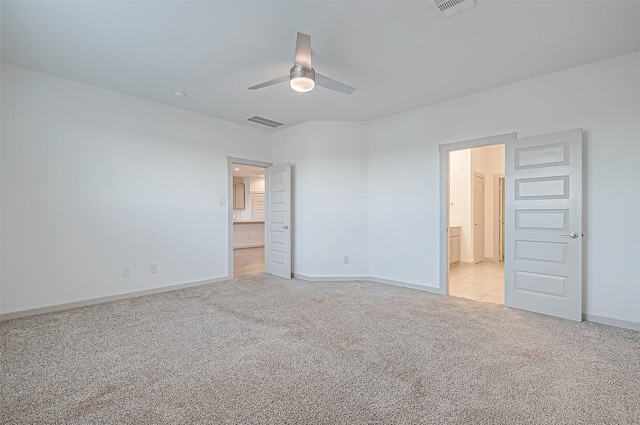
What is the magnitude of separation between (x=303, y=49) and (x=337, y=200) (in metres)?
2.84

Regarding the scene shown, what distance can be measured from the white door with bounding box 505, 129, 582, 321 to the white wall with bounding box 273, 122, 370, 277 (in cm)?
213

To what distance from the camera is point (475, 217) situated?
6742 millimetres

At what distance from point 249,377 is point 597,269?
11.6 ft

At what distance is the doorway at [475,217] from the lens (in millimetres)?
5891

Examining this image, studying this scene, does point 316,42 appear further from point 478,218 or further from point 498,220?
point 498,220

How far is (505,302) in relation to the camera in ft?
11.8

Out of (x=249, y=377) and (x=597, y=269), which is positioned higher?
(x=597, y=269)

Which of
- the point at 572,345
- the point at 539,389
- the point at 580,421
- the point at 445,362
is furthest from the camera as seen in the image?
the point at 572,345

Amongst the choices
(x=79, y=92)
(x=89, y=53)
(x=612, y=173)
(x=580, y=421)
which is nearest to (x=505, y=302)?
(x=612, y=173)

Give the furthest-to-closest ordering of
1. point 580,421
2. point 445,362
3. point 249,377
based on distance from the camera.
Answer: point 445,362
point 249,377
point 580,421

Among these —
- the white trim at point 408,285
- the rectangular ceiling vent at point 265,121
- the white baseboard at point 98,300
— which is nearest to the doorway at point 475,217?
the white trim at point 408,285

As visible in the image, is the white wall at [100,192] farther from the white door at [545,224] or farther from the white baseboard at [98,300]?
the white door at [545,224]

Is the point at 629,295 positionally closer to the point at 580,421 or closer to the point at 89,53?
the point at 580,421

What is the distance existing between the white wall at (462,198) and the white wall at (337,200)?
2646mm
